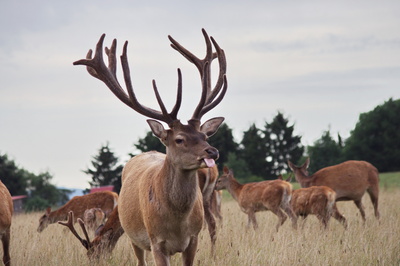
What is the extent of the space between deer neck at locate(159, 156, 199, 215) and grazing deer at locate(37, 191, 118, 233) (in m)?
8.07

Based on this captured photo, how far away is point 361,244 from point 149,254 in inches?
121

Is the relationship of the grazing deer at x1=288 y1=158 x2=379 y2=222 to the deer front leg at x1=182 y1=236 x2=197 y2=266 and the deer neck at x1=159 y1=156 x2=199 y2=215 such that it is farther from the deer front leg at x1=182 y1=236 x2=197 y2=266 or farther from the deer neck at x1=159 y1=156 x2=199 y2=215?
the deer neck at x1=159 y1=156 x2=199 y2=215

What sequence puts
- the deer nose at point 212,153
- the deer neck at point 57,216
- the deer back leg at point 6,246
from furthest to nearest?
the deer neck at point 57,216 < the deer back leg at point 6,246 < the deer nose at point 212,153

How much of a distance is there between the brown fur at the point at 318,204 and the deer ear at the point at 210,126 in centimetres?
598

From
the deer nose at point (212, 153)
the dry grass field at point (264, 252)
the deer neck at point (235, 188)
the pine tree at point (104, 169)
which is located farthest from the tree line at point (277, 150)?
the deer nose at point (212, 153)

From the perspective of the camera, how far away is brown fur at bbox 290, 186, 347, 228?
444 inches

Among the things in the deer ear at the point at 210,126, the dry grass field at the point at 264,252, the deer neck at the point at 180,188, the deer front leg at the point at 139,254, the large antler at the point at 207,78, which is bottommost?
the dry grass field at the point at 264,252

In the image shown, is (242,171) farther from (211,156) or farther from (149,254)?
(211,156)

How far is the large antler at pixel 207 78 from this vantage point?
5.79 meters

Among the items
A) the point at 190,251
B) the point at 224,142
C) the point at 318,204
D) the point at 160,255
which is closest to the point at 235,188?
the point at 318,204

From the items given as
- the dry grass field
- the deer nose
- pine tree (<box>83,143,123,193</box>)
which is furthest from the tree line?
the deer nose

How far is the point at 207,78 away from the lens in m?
6.40

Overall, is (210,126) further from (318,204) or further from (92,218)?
(318,204)

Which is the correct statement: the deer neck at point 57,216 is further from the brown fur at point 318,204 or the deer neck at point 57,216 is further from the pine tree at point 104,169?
the pine tree at point 104,169
